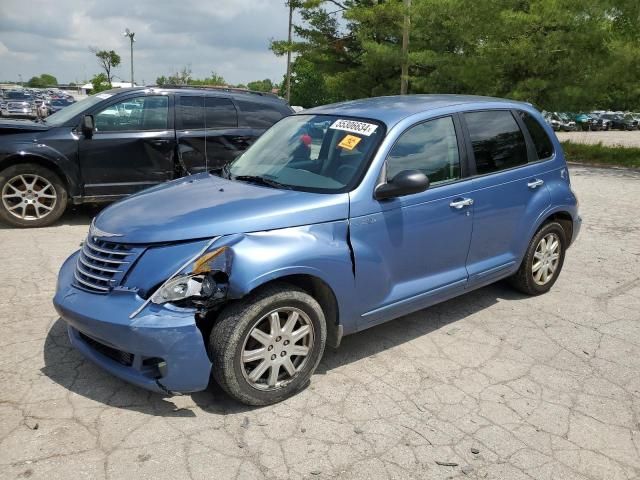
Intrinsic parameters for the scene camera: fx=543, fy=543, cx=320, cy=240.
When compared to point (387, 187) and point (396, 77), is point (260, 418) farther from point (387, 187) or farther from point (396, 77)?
point (396, 77)

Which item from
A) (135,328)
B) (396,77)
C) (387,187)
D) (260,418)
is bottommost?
(260,418)

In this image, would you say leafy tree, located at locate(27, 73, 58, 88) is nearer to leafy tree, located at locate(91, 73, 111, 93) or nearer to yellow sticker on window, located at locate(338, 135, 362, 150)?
leafy tree, located at locate(91, 73, 111, 93)

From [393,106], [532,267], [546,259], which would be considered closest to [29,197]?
[393,106]

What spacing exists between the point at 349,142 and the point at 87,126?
4.38m

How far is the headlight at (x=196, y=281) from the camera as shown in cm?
288

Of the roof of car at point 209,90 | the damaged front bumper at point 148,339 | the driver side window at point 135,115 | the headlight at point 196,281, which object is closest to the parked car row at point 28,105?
the driver side window at point 135,115

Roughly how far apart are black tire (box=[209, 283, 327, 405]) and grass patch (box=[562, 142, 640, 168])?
15298 mm

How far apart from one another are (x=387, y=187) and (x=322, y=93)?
4623cm

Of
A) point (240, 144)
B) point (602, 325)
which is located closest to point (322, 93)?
point (240, 144)

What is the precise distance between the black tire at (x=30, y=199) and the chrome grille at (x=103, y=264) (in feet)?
13.3

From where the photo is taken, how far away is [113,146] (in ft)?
23.0

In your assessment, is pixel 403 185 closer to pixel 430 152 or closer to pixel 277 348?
pixel 430 152

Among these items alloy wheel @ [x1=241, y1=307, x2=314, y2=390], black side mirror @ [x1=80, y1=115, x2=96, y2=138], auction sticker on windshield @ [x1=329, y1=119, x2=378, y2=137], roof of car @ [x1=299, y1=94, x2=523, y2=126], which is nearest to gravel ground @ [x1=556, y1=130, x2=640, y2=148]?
roof of car @ [x1=299, y1=94, x2=523, y2=126]

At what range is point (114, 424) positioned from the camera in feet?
9.66
